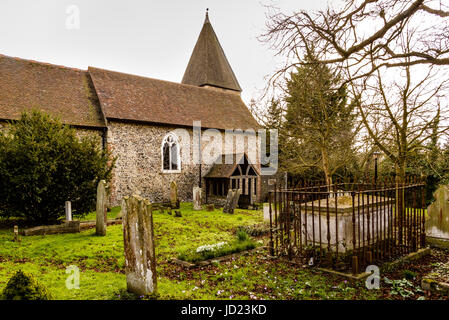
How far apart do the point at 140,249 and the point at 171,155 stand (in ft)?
44.7

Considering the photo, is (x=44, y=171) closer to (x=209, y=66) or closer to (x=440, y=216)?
(x=440, y=216)

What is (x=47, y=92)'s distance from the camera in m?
14.9

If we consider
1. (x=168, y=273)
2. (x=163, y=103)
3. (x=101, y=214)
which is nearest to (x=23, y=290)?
(x=168, y=273)

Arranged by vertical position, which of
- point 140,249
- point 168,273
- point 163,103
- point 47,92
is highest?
point 163,103

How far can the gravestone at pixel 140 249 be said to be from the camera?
451 cm

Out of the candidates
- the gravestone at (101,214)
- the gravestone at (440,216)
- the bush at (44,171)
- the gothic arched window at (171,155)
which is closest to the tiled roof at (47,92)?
the gothic arched window at (171,155)

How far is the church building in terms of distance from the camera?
1455cm

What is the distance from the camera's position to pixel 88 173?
32.5 ft

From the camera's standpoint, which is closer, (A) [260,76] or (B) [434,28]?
(B) [434,28]

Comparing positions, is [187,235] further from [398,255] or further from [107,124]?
[107,124]

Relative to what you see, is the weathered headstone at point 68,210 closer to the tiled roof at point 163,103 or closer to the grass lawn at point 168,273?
the grass lawn at point 168,273

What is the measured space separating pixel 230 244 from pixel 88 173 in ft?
18.7

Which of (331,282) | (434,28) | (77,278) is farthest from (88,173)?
(434,28)
